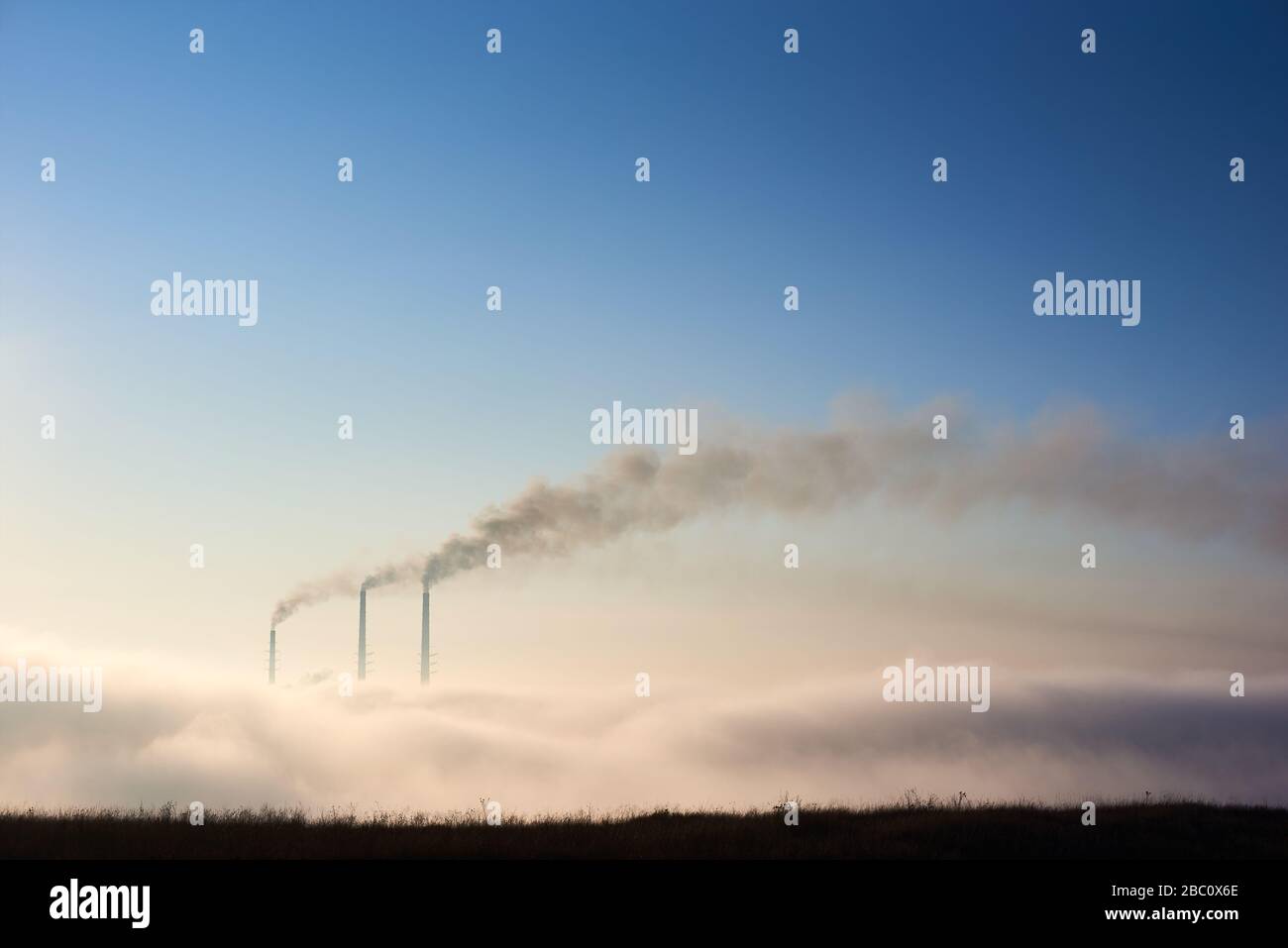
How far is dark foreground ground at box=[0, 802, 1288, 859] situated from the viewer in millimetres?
17312

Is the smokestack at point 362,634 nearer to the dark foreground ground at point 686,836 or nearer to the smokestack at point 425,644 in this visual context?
the smokestack at point 425,644

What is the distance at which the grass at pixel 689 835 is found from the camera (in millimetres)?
17312

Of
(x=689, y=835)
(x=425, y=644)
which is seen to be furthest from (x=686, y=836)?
(x=425, y=644)

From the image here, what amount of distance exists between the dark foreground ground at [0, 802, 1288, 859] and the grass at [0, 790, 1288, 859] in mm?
26

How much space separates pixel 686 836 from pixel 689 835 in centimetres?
13

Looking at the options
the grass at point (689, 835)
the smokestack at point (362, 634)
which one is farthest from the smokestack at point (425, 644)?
the grass at point (689, 835)

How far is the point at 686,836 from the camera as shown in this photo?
18.7 m

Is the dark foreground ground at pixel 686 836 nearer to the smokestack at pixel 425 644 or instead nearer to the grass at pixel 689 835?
the grass at pixel 689 835

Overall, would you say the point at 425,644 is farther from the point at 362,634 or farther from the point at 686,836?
the point at 686,836

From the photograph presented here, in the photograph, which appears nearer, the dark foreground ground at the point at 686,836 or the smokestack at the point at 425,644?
the dark foreground ground at the point at 686,836

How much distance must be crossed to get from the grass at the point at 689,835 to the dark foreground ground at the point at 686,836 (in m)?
0.03

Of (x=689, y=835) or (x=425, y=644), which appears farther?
(x=425, y=644)
